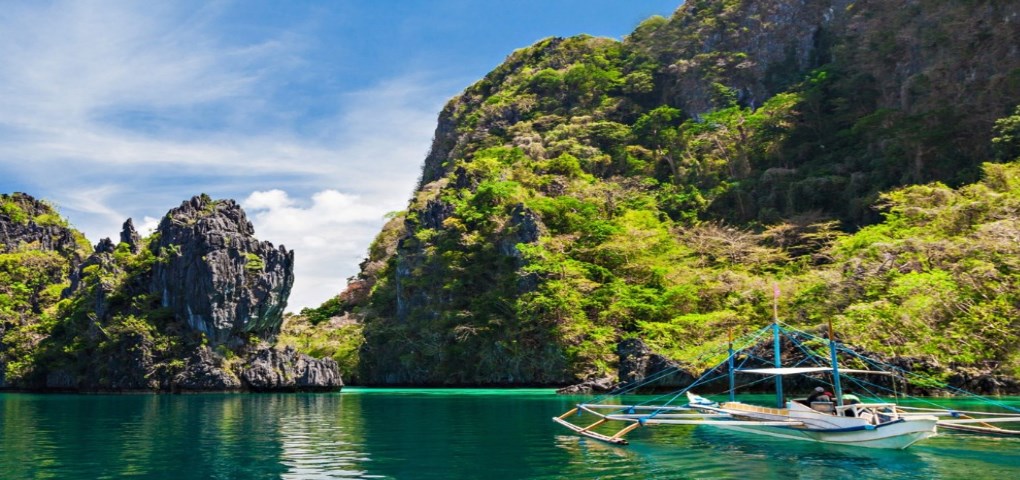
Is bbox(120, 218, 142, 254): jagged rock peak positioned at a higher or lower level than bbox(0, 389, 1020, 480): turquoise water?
higher

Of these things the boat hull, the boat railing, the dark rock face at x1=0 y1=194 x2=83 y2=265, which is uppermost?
the dark rock face at x1=0 y1=194 x2=83 y2=265

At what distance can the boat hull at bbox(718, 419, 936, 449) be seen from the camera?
62.2 ft

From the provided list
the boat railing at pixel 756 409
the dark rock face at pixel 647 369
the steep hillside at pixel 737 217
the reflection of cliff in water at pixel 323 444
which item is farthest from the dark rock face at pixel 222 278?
the boat railing at pixel 756 409

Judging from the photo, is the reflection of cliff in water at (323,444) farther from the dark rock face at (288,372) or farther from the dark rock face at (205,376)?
the dark rock face at (205,376)

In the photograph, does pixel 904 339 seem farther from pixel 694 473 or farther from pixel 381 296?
A: pixel 381 296

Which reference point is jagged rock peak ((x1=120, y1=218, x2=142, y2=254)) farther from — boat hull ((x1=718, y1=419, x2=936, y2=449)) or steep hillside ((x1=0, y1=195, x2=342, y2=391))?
boat hull ((x1=718, y1=419, x2=936, y2=449))

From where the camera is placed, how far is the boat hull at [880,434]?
1897cm

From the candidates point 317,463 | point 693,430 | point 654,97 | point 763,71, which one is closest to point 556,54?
point 654,97

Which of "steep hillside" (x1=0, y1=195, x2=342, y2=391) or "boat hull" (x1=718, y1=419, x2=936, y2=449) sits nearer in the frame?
"boat hull" (x1=718, y1=419, x2=936, y2=449)

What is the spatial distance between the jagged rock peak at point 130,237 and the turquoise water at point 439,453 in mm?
53254

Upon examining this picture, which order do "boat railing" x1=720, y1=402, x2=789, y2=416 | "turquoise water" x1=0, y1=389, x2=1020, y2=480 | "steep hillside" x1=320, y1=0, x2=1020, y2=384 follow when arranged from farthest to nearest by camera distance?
"steep hillside" x1=320, y1=0, x2=1020, y2=384
"boat railing" x1=720, y1=402, x2=789, y2=416
"turquoise water" x1=0, y1=389, x2=1020, y2=480

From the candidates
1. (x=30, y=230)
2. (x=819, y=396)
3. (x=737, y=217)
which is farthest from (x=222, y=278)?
(x=819, y=396)

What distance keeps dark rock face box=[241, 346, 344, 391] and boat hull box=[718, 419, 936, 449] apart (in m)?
46.8

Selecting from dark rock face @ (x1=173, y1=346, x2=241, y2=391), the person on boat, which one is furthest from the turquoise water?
dark rock face @ (x1=173, y1=346, x2=241, y2=391)
